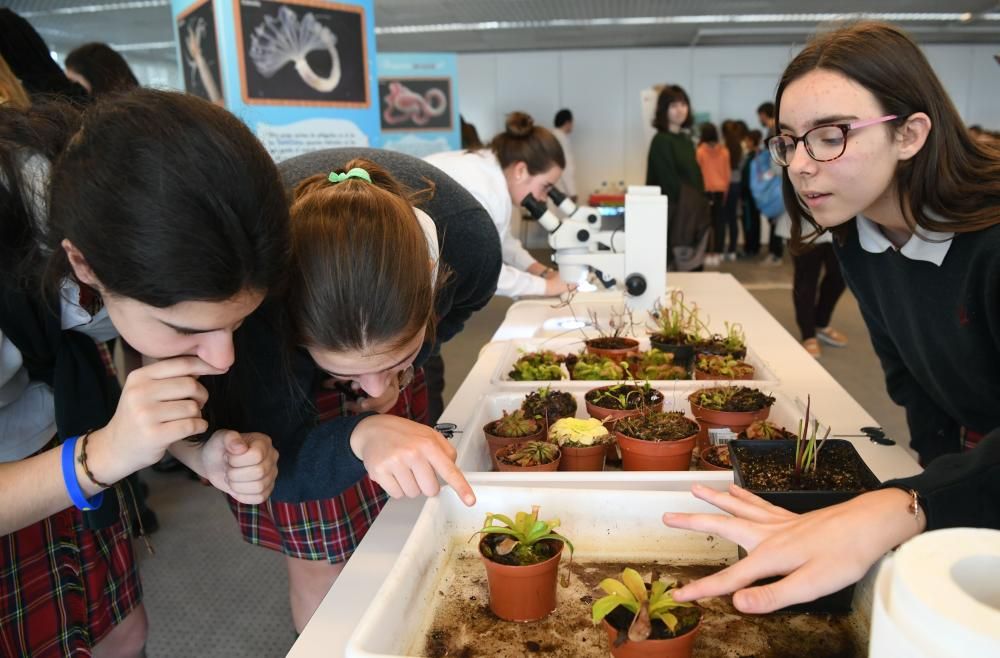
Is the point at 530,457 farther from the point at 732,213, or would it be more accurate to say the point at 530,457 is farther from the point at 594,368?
the point at 732,213

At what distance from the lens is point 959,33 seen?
852 cm

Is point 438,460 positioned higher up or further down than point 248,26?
further down

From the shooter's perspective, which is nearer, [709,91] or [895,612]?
[895,612]

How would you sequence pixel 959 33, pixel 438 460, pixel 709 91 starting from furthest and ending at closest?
1. pixel 709 91
2. pixel 959 33
3. pixel 438 460

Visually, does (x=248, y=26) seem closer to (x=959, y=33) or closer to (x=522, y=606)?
(x=522, y=606)

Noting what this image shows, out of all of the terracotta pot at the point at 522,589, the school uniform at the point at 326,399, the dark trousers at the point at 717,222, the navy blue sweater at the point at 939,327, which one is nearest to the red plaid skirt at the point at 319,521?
the school uniform at the point at 326,399

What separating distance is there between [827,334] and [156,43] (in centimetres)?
836

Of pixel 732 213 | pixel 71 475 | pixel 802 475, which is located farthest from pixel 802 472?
pixel 732 213

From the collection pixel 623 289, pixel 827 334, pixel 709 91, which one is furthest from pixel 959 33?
pixel 623 289

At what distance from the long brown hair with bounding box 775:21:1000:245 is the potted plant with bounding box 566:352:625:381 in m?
0.71

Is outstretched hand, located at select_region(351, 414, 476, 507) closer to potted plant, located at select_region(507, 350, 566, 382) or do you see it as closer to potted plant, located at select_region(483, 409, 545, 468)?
potted plant, located at select_region(483, 409, 545, 468)

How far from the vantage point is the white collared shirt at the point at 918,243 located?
3.84ft

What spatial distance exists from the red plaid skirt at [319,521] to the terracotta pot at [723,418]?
69cm

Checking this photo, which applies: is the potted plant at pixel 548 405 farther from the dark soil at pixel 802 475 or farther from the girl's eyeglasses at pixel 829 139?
the girl's eyeglasses at pixel 829 139
